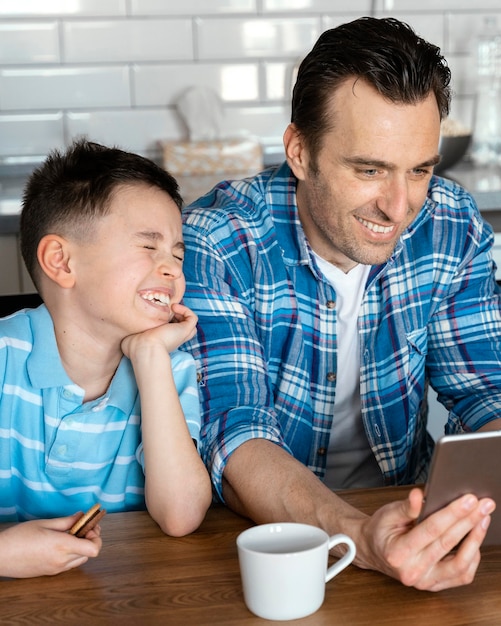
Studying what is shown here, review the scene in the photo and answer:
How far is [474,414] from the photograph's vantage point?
1535 millimetres

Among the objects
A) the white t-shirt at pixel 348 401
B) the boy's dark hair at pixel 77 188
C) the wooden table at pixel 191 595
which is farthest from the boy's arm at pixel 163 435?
the white t-shirt at pixel 348 401

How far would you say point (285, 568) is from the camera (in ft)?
2.95

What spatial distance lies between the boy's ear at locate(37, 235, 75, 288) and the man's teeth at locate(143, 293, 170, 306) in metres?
0.12

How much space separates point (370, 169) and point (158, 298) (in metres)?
0.41

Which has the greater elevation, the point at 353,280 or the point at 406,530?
the point at 353,280

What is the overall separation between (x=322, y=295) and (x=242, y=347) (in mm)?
238

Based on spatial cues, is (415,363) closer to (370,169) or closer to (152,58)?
(370,169)

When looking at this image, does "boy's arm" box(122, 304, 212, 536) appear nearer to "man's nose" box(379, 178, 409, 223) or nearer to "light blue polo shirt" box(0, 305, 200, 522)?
"light blue polo shirt" box(0, 305, 200, 522)

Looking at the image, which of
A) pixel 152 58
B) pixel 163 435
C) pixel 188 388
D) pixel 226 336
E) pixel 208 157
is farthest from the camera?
pixel 152 58

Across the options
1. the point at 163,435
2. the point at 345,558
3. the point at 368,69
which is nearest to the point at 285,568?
the point at 345,558

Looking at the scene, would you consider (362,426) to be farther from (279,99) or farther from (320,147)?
(279,99)

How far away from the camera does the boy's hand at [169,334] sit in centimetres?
130

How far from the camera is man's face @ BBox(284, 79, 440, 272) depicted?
1.49 meters

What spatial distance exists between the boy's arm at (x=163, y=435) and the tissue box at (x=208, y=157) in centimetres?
159
